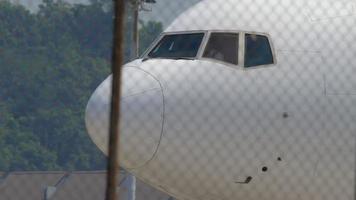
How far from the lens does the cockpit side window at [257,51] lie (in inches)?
619


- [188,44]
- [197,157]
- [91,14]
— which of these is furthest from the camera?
[91,14]

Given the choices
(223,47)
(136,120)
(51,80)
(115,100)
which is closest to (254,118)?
(223,47)

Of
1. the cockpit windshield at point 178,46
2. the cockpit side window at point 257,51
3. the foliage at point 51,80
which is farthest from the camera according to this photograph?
the foliage at point 51,80

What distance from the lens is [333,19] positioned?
15.7m

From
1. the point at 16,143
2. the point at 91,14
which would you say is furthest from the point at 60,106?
the point at 16,143

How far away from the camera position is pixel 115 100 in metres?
10.5

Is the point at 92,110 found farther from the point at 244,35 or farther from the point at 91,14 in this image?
the point at 91,14

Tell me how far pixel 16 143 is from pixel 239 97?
2158 cm

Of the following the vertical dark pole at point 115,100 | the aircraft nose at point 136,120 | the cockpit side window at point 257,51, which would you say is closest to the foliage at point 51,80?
the cockpit side window at point 257,51

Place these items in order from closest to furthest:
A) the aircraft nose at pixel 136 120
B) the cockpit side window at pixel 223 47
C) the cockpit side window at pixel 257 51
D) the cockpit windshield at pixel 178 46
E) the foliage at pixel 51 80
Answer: the aircraft nose at pixel 136 120, the cockpit side window at pixel 257 51, the cockpit side window at pixel 223 47, the cockpit windshield at pixel 178 46, the foliage at pixel 51 80

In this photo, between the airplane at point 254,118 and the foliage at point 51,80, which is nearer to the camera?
the airplane at point 254,118

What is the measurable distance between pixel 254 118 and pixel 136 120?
1.24m

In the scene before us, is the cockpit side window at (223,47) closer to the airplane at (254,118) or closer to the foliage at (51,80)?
the airplane at (254,118)

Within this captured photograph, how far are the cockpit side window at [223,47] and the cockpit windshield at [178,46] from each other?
12 cm
